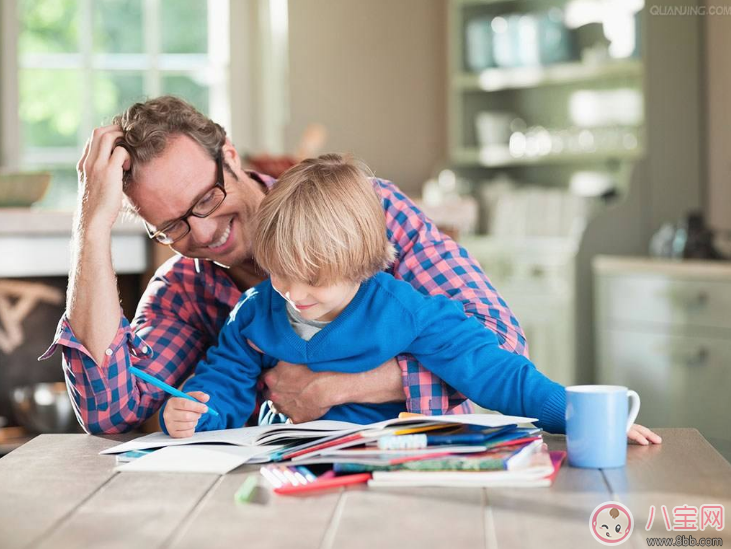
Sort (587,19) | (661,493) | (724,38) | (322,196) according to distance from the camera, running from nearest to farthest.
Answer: (661,493) → (322,196) → (724,38) → (587,19)

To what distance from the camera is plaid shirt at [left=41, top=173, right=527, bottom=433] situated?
155 cm

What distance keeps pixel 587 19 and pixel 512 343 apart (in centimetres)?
328

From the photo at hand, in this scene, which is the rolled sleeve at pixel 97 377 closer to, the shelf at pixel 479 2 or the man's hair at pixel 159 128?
the man's hair at pixel 159 128

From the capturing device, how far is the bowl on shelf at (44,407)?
2.96 metres

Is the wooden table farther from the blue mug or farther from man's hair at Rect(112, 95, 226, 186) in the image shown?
man's hair at Rect(112, 95, 226, 186)

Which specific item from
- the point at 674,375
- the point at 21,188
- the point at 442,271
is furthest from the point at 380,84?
the point at 442,271

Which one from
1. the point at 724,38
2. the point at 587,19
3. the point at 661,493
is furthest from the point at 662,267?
the point at 661,493

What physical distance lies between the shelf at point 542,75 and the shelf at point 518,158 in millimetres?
313

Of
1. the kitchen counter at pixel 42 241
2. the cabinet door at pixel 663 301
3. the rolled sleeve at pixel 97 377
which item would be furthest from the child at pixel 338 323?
the cabinet door at pixel 663 301

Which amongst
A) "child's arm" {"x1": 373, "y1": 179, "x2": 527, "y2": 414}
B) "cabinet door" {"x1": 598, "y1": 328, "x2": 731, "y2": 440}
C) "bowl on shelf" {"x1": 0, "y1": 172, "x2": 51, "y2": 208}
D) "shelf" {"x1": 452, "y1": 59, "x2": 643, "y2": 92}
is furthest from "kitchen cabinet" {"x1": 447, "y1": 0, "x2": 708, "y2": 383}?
"bowl on shelf" {"x1": 0, "y1": 172, "x2": 51, "y2": 208}

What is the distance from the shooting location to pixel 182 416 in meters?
1.40

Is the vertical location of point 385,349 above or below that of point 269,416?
above

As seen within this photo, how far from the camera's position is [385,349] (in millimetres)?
1472

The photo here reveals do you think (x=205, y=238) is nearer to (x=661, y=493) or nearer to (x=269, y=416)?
(x=269, y=416)
